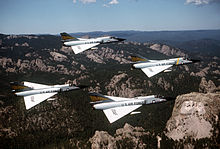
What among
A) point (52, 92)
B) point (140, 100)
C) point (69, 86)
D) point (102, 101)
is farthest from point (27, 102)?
point (140, 100)

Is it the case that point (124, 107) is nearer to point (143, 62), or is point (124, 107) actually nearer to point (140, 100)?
point (140, 100)

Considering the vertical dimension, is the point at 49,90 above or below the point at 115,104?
above

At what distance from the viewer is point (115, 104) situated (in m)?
60.3

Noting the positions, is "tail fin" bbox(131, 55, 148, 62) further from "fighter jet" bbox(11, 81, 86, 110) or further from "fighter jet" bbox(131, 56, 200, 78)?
"fighter jet" bbox(11, 81, 86, 110)

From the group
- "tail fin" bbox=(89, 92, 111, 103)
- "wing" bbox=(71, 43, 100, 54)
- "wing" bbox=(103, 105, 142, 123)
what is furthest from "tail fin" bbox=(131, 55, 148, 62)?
"tail fin" bbox=(89, 92, 111, 103)

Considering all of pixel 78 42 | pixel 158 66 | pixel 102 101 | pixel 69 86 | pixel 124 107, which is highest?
pixel 78 42

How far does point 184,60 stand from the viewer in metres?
74.0

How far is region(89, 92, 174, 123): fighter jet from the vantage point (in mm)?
56094

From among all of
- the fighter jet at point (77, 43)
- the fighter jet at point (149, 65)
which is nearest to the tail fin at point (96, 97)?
the fighter jet at point (149, 65)

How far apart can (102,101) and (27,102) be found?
957 inches

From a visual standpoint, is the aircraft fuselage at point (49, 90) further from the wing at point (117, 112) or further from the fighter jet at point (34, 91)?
the wing at point (117, 112)

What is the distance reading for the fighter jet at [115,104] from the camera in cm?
5609

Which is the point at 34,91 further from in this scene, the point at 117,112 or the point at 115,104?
the point at 117,112

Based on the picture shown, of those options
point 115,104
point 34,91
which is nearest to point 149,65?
point 115,104
